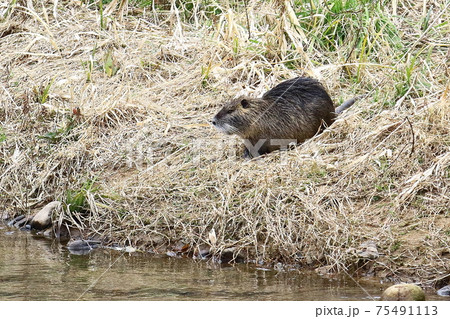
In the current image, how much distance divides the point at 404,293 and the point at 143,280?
4.51 ft

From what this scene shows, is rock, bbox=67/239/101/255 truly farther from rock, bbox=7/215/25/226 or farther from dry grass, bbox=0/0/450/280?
rock, bbox=7/215/25/226

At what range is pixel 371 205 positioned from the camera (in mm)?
4934

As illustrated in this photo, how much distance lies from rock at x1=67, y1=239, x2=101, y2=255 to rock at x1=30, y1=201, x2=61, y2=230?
38 centimetres

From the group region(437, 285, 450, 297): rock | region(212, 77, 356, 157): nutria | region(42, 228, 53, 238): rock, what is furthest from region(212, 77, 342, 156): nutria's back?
region(437, 285, 450, 297): rock

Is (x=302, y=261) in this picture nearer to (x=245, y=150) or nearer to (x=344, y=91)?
(x=245, y=150)

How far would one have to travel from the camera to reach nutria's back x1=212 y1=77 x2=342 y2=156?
5.78 metres

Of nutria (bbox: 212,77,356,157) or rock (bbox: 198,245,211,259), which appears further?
nutria (bbox: 212,77,356,157)

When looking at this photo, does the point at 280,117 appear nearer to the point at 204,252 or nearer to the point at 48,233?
the point at 204,252

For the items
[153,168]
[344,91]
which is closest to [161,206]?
[153,168]

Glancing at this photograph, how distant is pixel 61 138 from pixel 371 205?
2472 mm

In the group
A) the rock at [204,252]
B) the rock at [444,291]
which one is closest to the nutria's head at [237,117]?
the rock at [204,252]

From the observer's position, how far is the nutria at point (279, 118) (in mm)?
5770

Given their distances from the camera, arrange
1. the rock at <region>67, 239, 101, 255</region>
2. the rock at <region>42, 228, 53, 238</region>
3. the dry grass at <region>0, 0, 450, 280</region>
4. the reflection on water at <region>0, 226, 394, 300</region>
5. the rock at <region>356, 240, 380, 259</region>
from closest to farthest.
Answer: the reflection on water at <region>0, 226, 394, 300</region>
the rock at <region>356, 240, 380, 259</region>
the dry grass at <region>0, 0, 450, 280</region>
the rock at <region>67, 239, 101, 255</region>
the rock at <region>42, 228, 53, 238</region>

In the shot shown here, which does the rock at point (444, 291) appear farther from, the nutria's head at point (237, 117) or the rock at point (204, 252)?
the nutria's head at point (237, 117)
